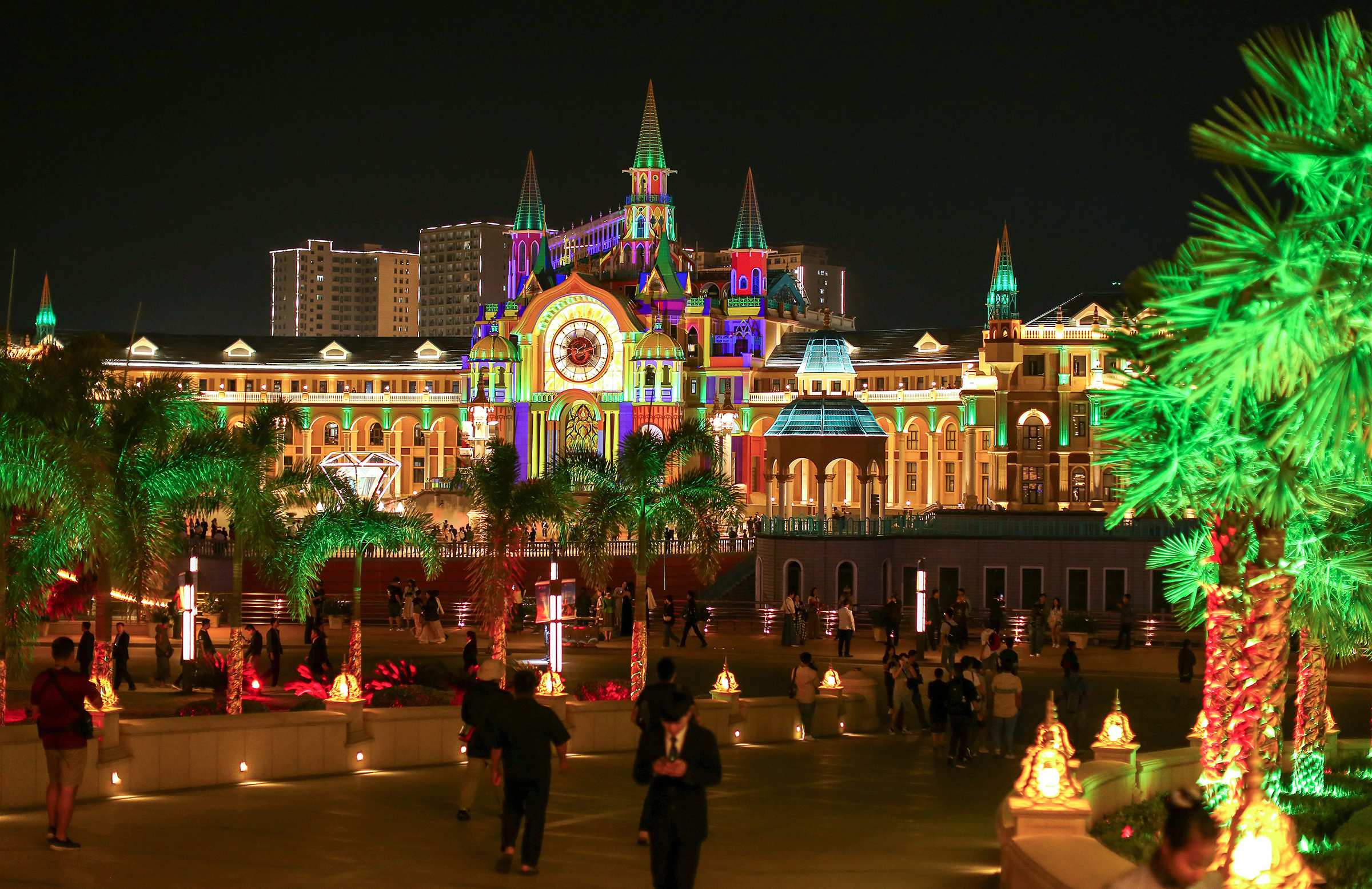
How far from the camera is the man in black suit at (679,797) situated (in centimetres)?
960

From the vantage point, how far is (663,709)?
9.80m

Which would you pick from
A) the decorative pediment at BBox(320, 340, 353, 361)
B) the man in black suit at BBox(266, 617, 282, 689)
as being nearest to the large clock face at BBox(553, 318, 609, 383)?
the decorative pediment at BBox(320, 340, 353, 361)

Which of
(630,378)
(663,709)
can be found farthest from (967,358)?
(663,709)

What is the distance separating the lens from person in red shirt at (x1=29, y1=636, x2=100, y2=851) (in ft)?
38.2

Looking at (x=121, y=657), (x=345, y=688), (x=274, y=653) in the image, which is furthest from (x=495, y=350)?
(x=345, y=688)

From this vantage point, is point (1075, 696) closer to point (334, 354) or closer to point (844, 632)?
point (844, 632)

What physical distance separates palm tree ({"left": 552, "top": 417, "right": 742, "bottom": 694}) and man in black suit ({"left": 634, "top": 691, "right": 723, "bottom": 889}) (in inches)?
638

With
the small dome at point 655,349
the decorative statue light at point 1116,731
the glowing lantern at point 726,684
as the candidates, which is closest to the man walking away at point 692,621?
the glowing lantern at point 726,684

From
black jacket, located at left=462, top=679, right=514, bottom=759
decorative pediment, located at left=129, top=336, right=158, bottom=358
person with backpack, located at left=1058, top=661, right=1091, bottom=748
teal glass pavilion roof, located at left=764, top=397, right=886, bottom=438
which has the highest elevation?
decorative pediment, located at left=129, top=336, right=158, bottom=358

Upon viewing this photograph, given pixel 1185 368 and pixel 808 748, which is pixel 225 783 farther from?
pixel 1185 368

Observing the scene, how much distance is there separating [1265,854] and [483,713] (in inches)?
251

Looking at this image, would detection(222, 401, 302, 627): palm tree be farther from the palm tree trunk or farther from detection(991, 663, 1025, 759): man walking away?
the palm tree trunk

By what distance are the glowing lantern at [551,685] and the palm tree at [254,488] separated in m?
4.71

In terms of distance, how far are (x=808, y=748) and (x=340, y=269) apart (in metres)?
178
